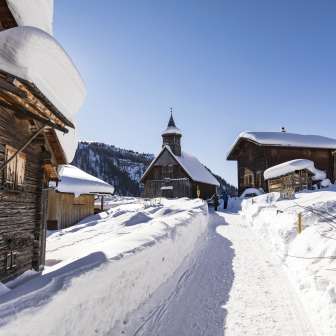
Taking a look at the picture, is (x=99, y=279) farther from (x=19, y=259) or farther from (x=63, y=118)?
(x=19, y=259)

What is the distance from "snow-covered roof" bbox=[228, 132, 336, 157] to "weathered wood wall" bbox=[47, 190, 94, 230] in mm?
15981

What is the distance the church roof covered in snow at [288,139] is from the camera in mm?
30656

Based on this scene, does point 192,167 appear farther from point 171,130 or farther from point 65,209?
point 65,209

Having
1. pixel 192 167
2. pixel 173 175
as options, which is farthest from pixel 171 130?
pixel 173 175

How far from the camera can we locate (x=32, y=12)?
598 centimetres

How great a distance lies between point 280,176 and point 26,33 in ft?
76.2

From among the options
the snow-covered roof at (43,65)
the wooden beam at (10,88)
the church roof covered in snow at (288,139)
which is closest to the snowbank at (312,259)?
the snow-covered roof at (43,65)

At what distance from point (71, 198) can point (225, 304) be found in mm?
16898

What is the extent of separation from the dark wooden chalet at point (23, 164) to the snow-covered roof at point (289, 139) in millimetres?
24376

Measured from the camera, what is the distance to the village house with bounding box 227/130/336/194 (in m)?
30.7

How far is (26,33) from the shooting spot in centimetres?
412

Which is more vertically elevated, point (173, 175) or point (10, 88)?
point (173, 175)

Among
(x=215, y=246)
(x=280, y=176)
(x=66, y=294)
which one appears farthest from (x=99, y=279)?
(x=280, y=176)

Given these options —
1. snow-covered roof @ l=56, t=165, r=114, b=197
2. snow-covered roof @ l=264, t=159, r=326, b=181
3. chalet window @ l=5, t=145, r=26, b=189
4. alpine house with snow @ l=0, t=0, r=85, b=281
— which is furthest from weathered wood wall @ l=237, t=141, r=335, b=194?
chalet window @ l=5, t=145, r=26, b=189
